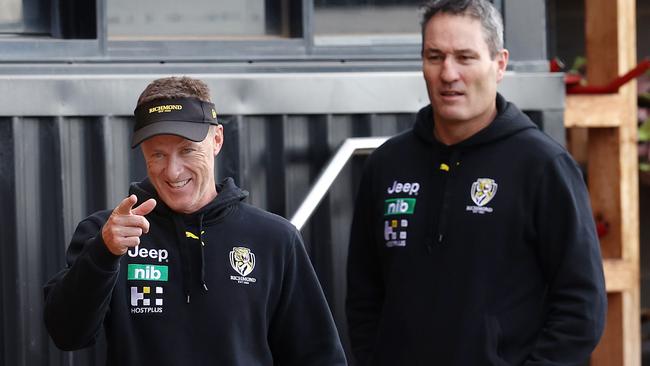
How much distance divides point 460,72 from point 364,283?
26.9 inches

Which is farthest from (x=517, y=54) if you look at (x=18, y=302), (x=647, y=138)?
(x=18, y=302)

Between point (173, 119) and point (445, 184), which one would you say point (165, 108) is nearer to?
point (173, 119)

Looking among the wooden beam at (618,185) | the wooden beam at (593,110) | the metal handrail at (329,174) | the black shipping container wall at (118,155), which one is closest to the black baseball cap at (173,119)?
the black shipping container wall at (118,155)

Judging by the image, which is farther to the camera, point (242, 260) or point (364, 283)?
point (364, 283)

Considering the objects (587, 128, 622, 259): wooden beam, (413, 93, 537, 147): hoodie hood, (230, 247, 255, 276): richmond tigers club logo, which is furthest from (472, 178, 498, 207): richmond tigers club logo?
(587, 128, 622, 259): wooden beam

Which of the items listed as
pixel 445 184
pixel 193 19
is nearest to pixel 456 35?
pixel 445 184

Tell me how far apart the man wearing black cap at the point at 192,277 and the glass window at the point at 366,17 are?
2.14 m

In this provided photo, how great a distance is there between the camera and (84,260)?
9.14 feet

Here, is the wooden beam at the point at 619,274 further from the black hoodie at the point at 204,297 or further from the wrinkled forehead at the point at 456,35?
the black hoodie at the point at 204,297

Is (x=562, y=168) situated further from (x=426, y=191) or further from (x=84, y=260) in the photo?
(x=84, y=260)

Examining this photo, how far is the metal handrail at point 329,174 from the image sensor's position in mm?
4785

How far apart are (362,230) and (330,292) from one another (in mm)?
1399

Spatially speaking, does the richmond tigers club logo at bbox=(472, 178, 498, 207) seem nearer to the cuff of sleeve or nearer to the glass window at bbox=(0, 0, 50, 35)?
the cuff of sleeve

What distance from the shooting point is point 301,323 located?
10.3ft
